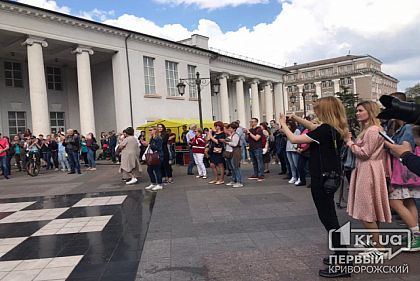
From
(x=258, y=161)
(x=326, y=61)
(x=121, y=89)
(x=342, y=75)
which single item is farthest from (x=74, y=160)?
(x=326, y=61)

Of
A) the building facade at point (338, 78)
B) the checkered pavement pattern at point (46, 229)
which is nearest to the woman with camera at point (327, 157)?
the checkered pavement pattern at point (46, 229)

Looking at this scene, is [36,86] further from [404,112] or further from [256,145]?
[404,112]

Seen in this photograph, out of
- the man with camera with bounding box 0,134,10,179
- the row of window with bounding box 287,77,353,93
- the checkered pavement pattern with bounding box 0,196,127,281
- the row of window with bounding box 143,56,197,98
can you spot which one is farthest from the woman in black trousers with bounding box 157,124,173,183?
the row of window with bounding box 287,77,353,93

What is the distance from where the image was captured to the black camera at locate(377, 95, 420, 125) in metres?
2.15

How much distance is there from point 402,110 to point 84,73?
2589 centimetres

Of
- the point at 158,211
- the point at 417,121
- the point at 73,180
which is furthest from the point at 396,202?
the point at 73,180

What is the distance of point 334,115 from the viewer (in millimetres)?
3750

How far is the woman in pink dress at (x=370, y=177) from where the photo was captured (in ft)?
13.1

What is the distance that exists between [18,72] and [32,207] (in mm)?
22456

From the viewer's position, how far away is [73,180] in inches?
540

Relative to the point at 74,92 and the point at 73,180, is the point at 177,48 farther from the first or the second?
the point at 73,180

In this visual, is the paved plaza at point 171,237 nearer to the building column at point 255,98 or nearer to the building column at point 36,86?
the building column at point 36,86

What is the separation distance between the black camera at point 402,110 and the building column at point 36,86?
23307 millimetres

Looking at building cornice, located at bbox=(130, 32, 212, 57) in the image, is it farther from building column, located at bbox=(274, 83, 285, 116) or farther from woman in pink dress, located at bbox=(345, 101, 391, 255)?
woman in pink dress, located at bbox=(345, 101, 391, 255)
